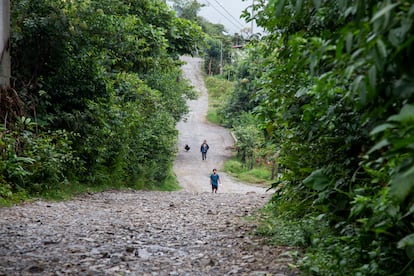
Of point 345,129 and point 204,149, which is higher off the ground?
point 345,129

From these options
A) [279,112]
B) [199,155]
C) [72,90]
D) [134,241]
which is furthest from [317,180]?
[199,155]

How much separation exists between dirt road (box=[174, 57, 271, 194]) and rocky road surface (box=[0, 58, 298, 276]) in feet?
48.4

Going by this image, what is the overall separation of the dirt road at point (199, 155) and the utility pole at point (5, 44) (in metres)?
14.3

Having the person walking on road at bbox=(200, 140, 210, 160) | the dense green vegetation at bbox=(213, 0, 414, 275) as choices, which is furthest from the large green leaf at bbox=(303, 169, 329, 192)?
the person walking on road at bbox=(200, 140, 210, 160)

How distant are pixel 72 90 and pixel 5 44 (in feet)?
7.74

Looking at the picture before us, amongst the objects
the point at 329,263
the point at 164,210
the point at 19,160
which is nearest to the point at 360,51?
the point at 329,263

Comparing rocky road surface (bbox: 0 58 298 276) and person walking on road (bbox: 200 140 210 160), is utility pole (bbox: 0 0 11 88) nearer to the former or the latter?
rocky road surface (bbox: 0 58 298 276)

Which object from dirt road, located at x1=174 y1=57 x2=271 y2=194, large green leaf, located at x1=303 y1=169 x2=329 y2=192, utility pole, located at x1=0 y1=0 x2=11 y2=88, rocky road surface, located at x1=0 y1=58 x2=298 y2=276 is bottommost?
dirt road, located at x1=174 y1=57 x2=271 y2=194

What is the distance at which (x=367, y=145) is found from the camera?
4.20 metres

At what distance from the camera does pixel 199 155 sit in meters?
35.1

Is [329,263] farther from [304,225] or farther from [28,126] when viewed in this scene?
[28,126]

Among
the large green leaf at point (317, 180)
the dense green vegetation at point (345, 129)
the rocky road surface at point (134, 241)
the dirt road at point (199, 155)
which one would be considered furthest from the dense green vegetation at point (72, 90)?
the dirt road at point (199, 155)

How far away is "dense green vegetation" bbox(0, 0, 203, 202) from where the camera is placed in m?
10.2

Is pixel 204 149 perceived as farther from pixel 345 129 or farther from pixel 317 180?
pixel 317 180
